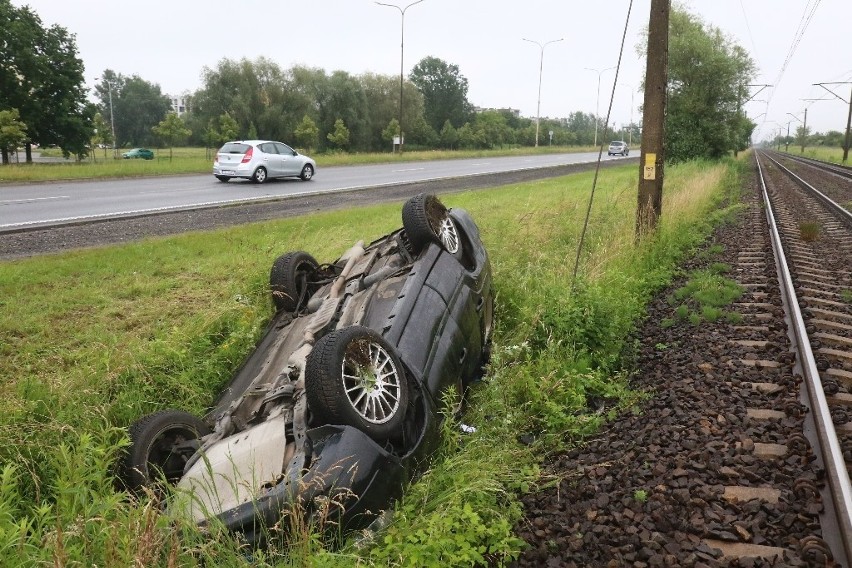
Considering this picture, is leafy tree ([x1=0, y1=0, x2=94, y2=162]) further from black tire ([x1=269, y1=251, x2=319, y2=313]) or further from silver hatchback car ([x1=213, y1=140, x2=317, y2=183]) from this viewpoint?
black tire ([x1=269, y1=251, x2=319, y2=313])

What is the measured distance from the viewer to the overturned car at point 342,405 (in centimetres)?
309

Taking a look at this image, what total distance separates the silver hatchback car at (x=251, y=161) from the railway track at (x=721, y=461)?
15.7 metres

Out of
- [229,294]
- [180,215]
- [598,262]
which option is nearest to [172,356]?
[229,294]

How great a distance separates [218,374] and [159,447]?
1970 millimetres

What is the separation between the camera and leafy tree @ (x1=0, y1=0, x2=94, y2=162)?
127 ft

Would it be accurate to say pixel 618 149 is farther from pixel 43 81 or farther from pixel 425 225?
pixel 425 225

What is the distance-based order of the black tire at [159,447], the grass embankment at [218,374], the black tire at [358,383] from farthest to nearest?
the black tire at [159,447] → the black tire at [358,383] → the grass embankment at [218,374]

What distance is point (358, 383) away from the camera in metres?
3.54

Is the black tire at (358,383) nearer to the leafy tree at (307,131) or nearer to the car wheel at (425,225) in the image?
the car wheel at (425,225)

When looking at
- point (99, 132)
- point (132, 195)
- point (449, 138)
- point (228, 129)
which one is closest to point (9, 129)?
point (228, 129)

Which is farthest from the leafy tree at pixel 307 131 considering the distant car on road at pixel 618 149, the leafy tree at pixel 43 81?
the distant car on road at pixel 618 149

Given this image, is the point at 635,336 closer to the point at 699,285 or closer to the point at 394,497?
the point at 699,285

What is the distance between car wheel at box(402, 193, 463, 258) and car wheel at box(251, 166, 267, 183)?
49.9ft

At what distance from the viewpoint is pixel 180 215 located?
1247 cm
